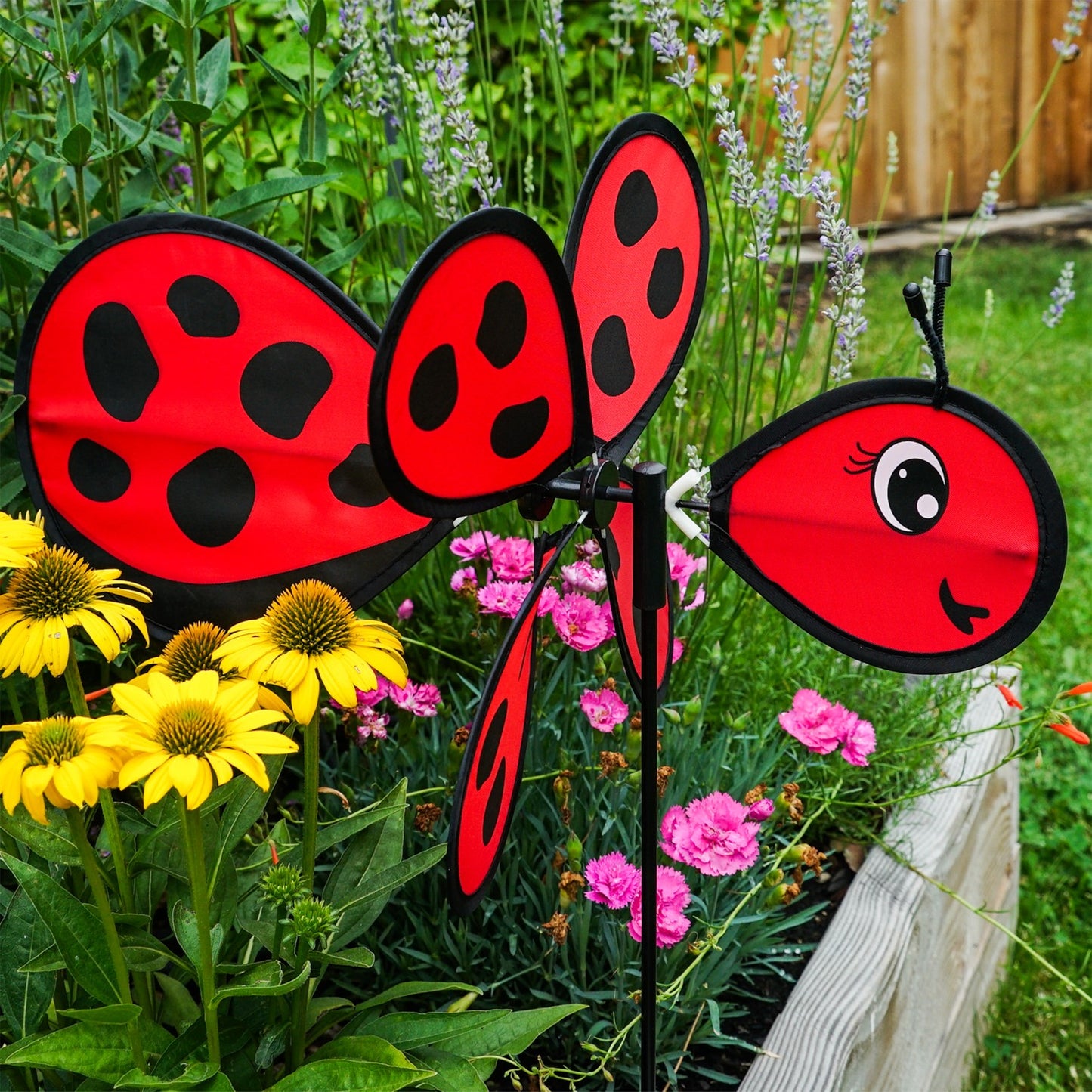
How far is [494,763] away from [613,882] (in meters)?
0.30

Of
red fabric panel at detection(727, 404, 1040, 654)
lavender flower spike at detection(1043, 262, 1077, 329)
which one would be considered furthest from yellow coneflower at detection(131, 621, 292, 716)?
lavender flower spike at detection(1043, 262, 1077, 329)

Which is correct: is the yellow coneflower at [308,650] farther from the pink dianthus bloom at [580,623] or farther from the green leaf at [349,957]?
the pink dianthus bloom at [580,623]

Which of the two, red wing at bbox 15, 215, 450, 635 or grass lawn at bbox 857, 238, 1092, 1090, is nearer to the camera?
red wing at bbox 15, 215, 450, 635

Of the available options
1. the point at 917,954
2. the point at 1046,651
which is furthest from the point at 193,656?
the point at 1046,651

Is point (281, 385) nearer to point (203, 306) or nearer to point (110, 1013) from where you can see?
point (203, 306)

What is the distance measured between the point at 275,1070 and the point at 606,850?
0.34m

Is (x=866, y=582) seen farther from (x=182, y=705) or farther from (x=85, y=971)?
(x=85, y=971)

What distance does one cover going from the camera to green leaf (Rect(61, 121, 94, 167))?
2.88ft

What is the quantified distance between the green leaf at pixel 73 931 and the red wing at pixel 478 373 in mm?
382

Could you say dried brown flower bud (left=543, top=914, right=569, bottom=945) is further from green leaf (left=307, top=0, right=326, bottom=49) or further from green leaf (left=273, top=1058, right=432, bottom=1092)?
green leaf (left=307, top=0, right=326, bottom=49)

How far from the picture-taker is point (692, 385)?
175 cm

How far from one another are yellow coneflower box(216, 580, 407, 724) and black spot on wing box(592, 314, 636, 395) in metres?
0.24

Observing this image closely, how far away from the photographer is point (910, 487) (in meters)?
0.69

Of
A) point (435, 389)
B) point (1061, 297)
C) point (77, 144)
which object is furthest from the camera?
point (1061, 297)
